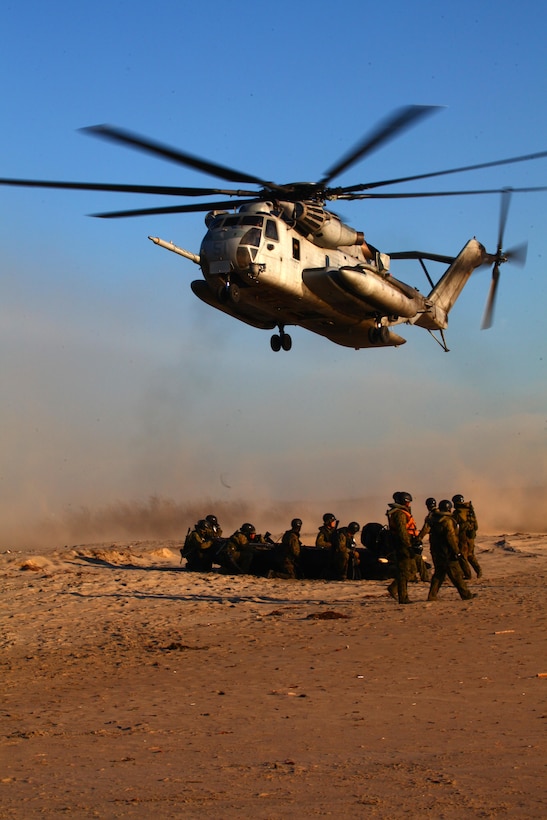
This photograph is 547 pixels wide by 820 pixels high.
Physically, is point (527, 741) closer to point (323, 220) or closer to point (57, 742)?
point (57, 742)

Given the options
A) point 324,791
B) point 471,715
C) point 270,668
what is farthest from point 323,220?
point 324,791

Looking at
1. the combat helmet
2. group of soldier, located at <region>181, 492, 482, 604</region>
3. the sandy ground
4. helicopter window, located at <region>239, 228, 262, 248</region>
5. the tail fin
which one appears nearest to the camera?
the sandy ground

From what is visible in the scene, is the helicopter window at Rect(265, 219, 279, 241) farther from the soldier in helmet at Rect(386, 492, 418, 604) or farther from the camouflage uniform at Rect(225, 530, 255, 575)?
the soldier in helmet at Rect(386, 492, 418, 604)

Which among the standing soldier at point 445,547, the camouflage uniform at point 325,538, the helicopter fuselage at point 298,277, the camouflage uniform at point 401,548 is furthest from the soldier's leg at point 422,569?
the helicopter fuselage at point 298,277

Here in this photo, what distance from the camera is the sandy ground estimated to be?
534cm

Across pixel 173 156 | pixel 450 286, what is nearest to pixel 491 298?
pixel 450 286

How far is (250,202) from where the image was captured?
17.5m

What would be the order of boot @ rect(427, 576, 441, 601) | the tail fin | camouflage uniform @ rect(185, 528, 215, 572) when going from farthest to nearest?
the tail fin, camouflage uniform @ rect(185, 528, 215, 572), boot @ rect(427, 576, 441, 601)

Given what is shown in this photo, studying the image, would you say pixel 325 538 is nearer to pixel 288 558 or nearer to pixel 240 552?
pixel 288 558

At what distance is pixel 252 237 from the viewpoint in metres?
16.5

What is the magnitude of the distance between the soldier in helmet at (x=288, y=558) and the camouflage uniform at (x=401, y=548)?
3.71 m

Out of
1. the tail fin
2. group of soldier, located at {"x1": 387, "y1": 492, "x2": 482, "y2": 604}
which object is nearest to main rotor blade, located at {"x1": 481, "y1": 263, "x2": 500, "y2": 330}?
the tail fin

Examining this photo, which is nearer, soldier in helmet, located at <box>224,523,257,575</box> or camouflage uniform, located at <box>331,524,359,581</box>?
camouflage uniform, located at <box>331,524,359,581</box>

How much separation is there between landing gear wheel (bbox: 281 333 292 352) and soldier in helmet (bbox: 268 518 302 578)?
407 cm
